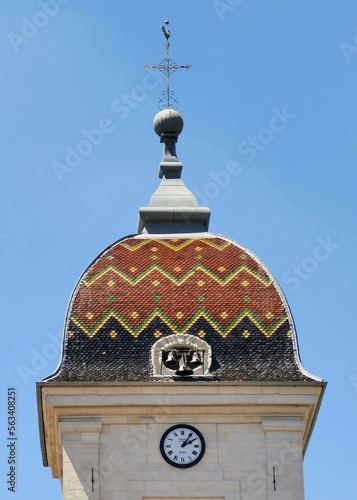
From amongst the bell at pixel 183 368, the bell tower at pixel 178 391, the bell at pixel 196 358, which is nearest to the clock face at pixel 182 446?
the bell tower at pixel 178 391

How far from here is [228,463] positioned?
3891 cm

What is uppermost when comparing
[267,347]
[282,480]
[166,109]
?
[166,109]

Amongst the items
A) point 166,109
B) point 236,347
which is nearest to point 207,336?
point 236,347

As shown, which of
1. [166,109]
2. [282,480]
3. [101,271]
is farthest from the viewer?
[166,109]

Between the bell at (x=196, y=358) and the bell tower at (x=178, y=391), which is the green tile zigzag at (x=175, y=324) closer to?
the bell tower at (x=178, y=391)

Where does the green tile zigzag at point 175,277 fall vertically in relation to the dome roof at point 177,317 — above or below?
above

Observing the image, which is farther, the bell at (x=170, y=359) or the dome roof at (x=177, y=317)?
the dome roof at (x=177, y=317)

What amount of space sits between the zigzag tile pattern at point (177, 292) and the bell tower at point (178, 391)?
21 mm

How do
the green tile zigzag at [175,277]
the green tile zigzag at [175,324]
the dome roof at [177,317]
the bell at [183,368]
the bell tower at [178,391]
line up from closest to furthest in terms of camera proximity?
the bell tower at [178,391] < the bell at [183,368] < the dome roof at [177,317] < the green tile zigzag at [175,324] < the green tile zigzag at [175,277]

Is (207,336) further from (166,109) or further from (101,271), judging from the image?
(166,109)

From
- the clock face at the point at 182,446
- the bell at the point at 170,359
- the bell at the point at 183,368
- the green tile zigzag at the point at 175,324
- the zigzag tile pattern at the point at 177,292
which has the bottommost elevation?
the clock face at the point at 182,446

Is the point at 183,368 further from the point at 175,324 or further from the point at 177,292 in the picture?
the point at 177,292

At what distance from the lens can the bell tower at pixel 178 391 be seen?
38.8 metres

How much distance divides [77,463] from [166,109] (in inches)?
407
